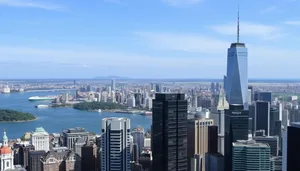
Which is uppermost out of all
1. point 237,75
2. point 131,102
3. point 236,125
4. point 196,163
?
point 237,75

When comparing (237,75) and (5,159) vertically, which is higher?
(237,75)

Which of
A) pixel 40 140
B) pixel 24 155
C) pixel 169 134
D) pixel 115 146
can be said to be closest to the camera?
pixel 169 134

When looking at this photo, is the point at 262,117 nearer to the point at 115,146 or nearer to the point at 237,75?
the point at 237,75

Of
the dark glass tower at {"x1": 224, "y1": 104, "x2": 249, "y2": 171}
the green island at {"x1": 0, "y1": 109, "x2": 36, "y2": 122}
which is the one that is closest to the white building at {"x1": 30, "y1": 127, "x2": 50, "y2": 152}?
the dark glass tower at {"x1": 224, "y1": 104, "x2": 249, "y2": 171}

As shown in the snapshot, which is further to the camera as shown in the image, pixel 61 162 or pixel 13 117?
pixel 13 117

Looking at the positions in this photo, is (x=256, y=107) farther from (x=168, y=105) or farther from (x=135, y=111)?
(x=135, y=111)

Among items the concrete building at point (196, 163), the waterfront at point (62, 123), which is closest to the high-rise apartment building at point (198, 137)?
the concrete building at point (196, 163)

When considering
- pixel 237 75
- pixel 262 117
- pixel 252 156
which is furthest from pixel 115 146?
pixel 237 75
